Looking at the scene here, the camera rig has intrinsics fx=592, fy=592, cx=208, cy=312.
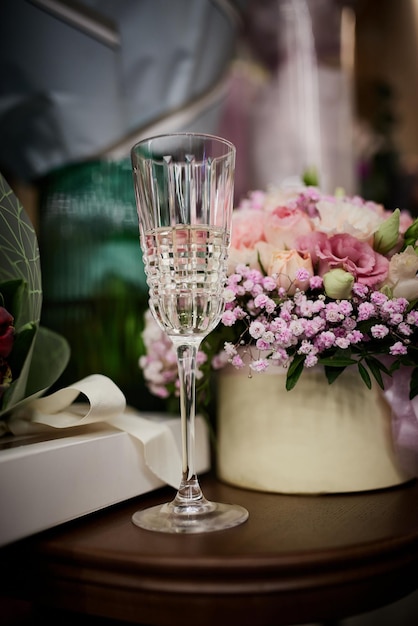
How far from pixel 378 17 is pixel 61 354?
140cm

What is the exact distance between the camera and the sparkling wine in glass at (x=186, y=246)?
1.70ft

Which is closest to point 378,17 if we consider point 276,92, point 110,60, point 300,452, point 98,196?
point 276,92

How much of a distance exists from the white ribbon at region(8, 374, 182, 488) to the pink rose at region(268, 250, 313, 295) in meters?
0.20

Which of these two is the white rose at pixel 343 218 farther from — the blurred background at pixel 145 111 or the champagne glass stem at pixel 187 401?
the blurred background at pixel 145 111

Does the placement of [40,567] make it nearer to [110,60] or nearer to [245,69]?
[110,60]

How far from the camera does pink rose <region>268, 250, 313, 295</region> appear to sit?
579mm

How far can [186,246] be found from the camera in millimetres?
517

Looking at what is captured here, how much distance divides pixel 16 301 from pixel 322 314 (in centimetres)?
29

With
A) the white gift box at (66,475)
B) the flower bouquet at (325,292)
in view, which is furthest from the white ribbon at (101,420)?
the flower bouquet at (325,292)

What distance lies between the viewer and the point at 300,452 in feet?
1.99

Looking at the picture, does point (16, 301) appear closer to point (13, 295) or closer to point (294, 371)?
point (13, 295)

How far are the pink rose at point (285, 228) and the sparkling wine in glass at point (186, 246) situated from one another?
9cm

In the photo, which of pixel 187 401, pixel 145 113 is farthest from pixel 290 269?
pixel 145 113

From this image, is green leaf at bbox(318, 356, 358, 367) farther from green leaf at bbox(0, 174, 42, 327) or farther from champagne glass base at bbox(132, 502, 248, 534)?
green leaf at bbox(0, 174, 42, 327)
